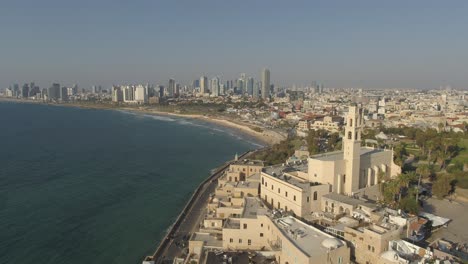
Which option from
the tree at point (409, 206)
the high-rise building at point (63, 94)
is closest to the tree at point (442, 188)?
the tree at point (409, 206)

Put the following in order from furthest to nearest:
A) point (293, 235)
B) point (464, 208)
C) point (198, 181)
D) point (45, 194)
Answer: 1. point (198, 181)
2. point (45, 194)
3. point (464, 208)
4. point (293, 235)

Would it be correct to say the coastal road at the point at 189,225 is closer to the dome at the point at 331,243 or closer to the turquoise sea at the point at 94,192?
the turquoise sea at the point at 94,192

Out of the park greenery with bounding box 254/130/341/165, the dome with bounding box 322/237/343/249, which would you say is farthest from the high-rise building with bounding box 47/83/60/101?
the dome with bounding box 322/237/343/249

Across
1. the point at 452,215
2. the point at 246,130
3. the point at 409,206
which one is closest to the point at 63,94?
the point at 246,130

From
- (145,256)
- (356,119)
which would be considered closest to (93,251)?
(145,256)

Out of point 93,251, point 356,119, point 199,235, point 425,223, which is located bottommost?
point 93,251

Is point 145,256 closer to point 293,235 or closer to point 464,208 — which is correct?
point 293,235

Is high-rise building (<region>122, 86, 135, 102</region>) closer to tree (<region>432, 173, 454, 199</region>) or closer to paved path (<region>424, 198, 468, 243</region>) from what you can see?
tree (<region>432, 173, 454, 199</region>)

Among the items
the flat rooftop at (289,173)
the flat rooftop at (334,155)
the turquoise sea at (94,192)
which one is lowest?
the turquoise sea at (94,192)
